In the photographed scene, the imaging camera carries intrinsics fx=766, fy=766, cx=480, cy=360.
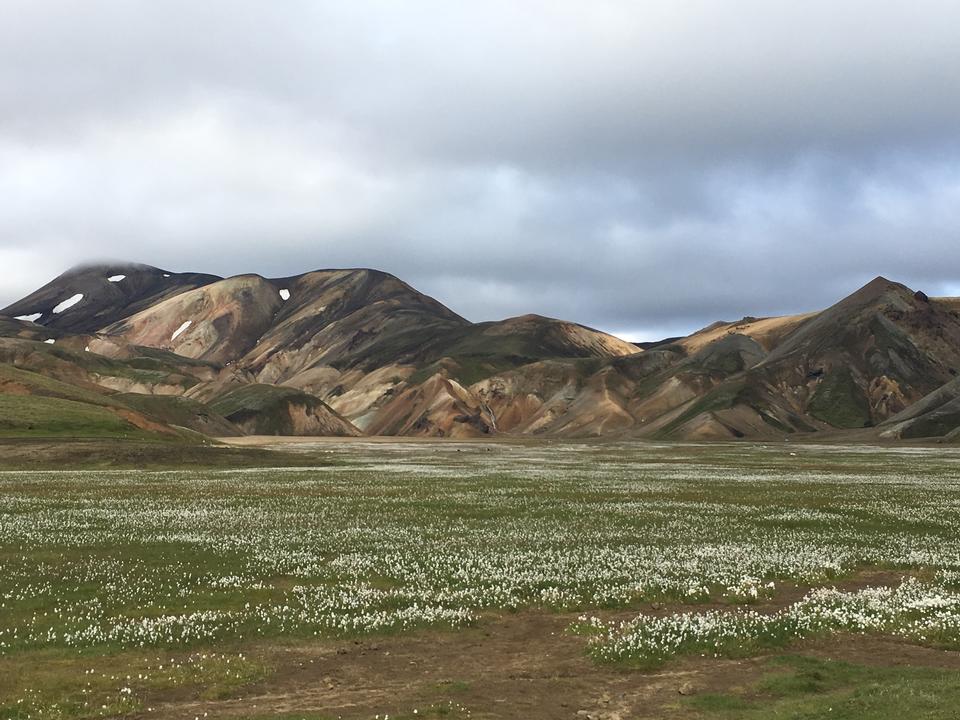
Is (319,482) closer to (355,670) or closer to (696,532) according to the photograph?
(696,532)

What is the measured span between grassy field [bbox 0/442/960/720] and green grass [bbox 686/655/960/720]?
0.23ft

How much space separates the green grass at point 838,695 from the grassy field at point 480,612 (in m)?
0.07

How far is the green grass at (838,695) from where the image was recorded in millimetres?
12430

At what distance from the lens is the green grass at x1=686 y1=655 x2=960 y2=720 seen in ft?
40.8

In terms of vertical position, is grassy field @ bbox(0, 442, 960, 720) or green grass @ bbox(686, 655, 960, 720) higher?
green grass @ bbox(686, 655, 960, 720)

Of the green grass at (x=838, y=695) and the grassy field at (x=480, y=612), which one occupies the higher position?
the green grass at (x=838, y=695)

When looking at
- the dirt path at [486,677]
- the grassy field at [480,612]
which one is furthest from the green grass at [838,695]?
the dirt path at [486,677]

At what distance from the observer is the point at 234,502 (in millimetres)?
45031

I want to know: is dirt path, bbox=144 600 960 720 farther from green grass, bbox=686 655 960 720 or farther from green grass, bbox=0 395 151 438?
green grass, bbox=0 395 151 438

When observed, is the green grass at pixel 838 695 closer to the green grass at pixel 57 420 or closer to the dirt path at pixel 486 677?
the dirt path at pixel 486 677

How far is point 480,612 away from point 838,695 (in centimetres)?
915

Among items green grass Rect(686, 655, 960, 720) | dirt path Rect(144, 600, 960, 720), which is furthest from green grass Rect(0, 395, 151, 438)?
green grass Rect(686, 655, 960, 720)

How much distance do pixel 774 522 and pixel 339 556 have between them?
2084 cm

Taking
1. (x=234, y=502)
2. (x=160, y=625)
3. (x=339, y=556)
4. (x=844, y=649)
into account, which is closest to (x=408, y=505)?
(x=234, y=502)
